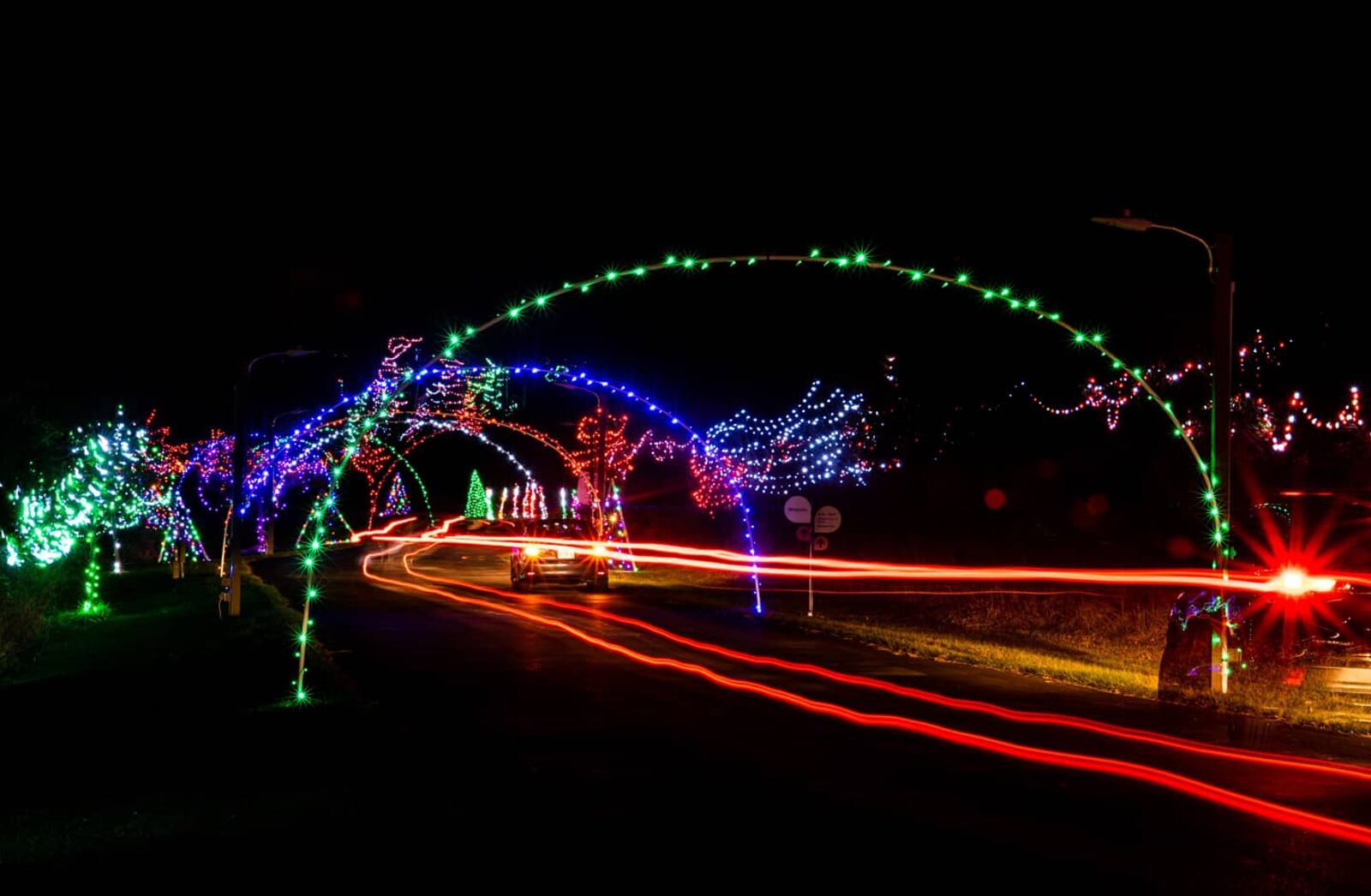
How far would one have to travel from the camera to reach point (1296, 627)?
45.1ft

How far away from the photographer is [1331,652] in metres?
13.3

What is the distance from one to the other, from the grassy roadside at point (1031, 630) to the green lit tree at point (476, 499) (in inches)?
2992

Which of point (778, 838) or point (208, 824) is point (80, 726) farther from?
point (778, 838)

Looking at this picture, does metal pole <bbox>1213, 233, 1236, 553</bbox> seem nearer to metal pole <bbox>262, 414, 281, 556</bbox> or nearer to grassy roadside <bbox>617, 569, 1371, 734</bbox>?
grassy roadside <bbox>617, 569, 1371, 734</bbox>

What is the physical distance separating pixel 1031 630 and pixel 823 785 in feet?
55.5

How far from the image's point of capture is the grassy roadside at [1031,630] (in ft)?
47.6

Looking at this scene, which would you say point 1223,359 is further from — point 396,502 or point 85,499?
point 396,502

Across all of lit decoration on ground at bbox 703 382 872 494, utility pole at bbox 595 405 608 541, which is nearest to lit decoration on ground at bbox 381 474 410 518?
lit decoration on ground at bbox 703 382 872 494

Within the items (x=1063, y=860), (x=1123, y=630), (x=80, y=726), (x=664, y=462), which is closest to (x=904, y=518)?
(x=664, y=462)

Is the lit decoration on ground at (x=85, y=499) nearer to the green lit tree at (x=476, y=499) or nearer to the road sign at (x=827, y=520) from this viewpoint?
the road sign at (x=827, y=520)

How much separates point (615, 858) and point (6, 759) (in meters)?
6.11

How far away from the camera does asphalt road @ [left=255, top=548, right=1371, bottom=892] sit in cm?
766

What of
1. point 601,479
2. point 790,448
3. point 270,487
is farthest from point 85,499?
point 790,448

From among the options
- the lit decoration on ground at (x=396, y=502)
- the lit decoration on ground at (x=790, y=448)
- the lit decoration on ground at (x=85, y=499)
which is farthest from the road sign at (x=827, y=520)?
the lit decoration on ground at (x=396, y=502)
